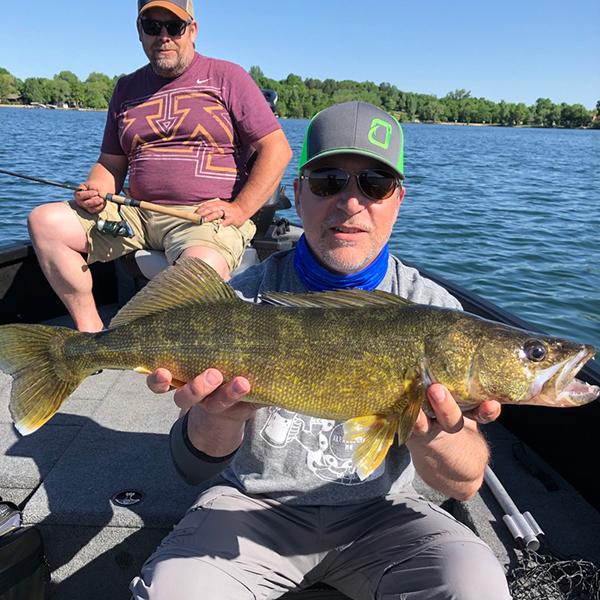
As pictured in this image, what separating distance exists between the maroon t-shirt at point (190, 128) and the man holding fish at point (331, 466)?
1996 mm

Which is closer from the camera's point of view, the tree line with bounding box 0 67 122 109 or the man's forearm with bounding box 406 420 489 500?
the man's forearm with bounding box 406 420 489 500

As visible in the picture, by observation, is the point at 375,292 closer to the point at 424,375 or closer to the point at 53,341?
the point at 424,375

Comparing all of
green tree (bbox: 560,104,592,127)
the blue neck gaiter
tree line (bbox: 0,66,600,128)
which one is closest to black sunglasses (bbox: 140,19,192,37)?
the blue neck gaiter

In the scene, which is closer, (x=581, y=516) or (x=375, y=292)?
(x=375, y=292)

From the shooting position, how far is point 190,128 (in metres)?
4.54

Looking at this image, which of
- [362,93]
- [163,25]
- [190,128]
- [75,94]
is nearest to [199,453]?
[190,128]

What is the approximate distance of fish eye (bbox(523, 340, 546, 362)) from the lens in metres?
2.29

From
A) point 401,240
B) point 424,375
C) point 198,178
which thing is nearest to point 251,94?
point 198,178

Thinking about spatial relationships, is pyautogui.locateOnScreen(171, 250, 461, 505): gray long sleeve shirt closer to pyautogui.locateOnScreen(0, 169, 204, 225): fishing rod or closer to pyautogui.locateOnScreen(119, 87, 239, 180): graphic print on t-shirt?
pyautogui.locateOnScreen(0, 169, 204, 225): fishing rod

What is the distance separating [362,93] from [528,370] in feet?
451

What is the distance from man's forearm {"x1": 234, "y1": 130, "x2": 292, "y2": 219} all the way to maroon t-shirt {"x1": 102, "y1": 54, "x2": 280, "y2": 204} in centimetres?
11

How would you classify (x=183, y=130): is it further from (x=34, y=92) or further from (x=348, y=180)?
(x=34, y=92)

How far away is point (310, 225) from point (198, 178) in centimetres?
219

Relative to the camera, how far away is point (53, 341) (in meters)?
2.53
